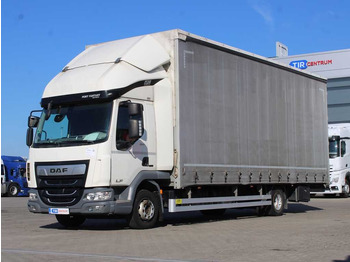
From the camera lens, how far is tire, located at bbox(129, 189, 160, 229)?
40.8ft

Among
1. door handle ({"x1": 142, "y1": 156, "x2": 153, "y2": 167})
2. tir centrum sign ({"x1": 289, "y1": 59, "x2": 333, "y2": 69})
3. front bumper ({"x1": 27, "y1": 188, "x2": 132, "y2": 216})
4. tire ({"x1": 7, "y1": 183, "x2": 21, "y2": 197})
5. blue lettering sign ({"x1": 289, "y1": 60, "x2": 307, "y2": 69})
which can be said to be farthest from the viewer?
blue lettering sign ({"x1": 289, "y1": 60, "x2": 307, "y2": 69})

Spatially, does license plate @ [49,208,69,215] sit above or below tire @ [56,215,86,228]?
above

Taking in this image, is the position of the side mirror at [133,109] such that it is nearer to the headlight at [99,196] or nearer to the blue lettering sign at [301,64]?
the headlight at [99,196]

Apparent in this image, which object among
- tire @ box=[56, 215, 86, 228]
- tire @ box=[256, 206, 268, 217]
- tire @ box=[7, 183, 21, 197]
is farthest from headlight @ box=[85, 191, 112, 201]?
tire @ box=[7, 183, 21, 197]

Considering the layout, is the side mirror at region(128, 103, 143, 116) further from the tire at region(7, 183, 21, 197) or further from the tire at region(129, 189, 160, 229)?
the tire at region(7, 183, 21, 197)

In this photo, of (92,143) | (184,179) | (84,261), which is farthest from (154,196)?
(84,261)

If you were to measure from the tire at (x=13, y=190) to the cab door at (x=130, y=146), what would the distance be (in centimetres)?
2629

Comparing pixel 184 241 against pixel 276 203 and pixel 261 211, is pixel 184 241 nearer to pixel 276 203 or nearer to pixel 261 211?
pixel 261 211

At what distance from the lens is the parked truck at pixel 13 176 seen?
37.0m

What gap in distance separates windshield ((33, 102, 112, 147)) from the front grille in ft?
1.66

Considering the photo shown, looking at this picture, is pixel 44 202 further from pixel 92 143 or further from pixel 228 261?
pixel 228 261

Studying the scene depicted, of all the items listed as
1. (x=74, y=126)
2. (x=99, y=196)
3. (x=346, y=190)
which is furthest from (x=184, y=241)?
(x=346, y=190)

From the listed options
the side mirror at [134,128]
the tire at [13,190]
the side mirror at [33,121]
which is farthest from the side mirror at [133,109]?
the tire at [13,190]

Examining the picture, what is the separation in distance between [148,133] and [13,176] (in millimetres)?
27006
